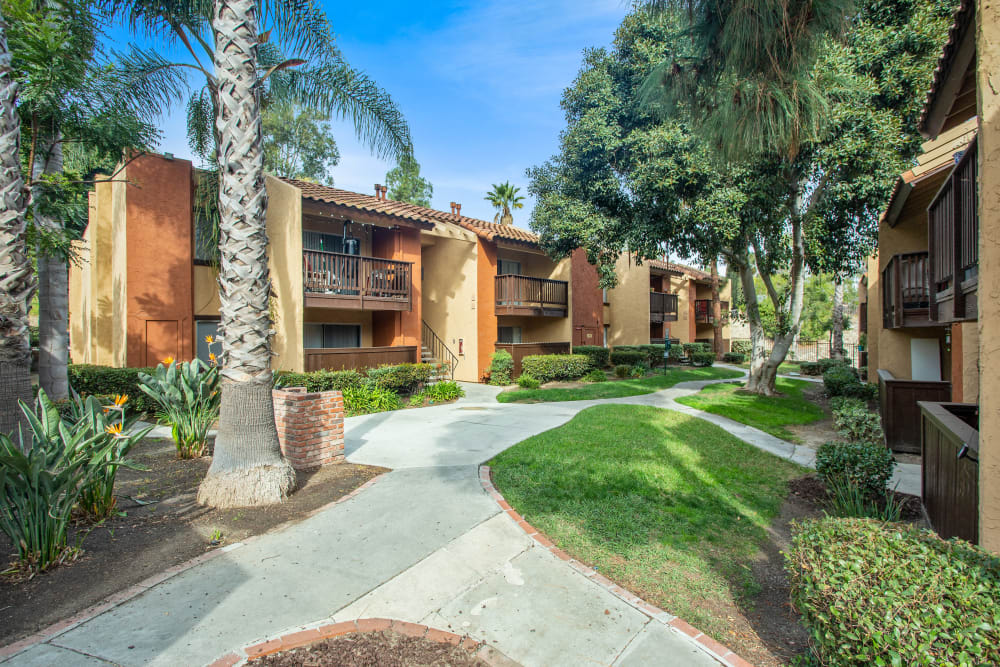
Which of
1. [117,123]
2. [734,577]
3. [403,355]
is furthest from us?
[403,355]

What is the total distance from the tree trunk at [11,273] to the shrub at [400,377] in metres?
8.00

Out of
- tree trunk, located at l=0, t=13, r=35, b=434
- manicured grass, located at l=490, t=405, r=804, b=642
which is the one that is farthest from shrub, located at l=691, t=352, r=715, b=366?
tree trunk, located at l=0, t=13, r=35, b=434

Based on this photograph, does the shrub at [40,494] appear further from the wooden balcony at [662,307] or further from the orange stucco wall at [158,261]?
the wooden balcony at [662,307]

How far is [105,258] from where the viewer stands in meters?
13.9

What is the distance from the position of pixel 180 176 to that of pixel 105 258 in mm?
3202

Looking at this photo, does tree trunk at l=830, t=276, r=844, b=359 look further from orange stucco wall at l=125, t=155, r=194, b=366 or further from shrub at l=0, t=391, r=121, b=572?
shrub at l=0, t=391, r=121, b=572

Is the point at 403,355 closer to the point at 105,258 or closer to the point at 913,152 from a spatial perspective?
the point at 105,258

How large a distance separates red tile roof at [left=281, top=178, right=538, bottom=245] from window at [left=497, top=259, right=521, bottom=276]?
156 cm

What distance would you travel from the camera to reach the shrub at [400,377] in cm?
1355

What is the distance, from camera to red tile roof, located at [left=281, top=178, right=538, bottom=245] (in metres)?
14.8

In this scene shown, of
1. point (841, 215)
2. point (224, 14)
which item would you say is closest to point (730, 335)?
point (841, 215)

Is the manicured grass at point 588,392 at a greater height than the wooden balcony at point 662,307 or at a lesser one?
lesser

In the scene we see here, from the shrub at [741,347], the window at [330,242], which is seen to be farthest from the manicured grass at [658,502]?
the shrub at [741,347]

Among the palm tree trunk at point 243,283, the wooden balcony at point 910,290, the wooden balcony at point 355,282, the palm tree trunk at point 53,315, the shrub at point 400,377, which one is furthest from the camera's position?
the wooden balcony at point 355,282
